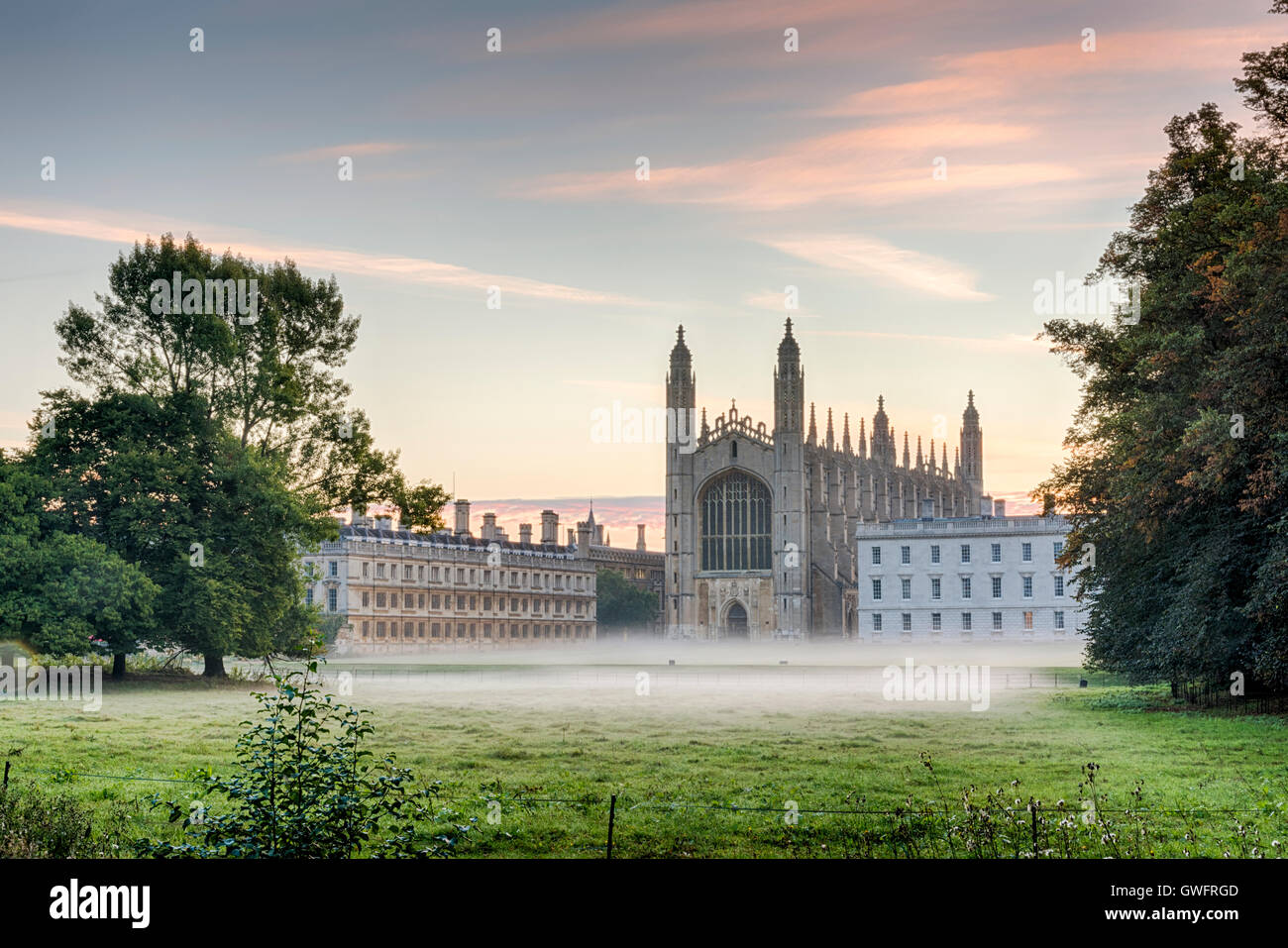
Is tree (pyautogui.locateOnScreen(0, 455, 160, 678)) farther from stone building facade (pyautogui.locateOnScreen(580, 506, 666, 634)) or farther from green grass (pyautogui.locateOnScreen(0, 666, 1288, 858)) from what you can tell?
stone building facade (pyautogui.locateOnScreen(580, 506, 666, 634))

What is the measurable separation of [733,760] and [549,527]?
9634cm

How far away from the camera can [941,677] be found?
54.4 m

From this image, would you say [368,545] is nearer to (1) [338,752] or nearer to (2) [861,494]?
(2) [861,494]

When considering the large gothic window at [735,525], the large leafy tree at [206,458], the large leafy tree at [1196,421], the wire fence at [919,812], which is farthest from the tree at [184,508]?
the large gothic window at [735,525]

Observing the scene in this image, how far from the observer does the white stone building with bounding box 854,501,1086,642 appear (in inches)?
3600

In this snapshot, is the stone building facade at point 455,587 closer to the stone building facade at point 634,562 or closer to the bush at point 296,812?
the stone building facade at point 634,562

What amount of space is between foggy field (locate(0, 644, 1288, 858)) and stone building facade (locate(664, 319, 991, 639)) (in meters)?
52.8

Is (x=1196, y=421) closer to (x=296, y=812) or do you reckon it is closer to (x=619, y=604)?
(x=296, y=812)

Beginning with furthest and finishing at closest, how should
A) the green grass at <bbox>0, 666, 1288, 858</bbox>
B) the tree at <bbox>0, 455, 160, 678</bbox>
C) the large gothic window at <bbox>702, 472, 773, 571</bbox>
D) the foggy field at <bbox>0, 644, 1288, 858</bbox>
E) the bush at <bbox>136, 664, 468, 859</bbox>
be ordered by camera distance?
the large gothic window at <bbox>702, 472, 773, 571</bbox>, the tree at <bbox>0, 455, 160, 678</bbox>, the foggy field at <bbox>0, 644, 1288, 858</bbox>, the green grass at <bbox>0, 666, 1288, 858</bbox>, the bush at <bbox>136, 664, 468, 859</bbox>

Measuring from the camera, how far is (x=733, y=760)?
23.0m

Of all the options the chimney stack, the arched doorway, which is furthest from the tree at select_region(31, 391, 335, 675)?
the chimney stack

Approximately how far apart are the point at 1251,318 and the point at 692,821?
1640cm

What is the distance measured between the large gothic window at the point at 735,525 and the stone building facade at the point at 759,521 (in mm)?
77
